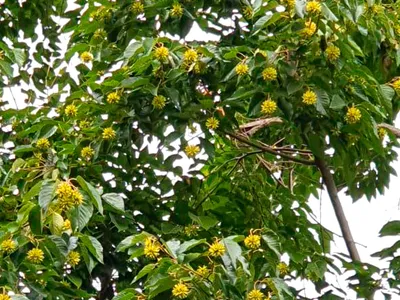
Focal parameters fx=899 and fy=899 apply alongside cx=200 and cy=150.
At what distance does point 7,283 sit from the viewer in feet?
8.38

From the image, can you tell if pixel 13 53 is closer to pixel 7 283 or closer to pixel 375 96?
pixel 7 283

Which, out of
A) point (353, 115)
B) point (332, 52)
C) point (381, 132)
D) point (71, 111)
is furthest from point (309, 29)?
point (71, 111)

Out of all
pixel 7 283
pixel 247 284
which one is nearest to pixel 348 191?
pixel 247 284

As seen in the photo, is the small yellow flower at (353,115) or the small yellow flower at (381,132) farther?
the small yellow flower at (381,132)

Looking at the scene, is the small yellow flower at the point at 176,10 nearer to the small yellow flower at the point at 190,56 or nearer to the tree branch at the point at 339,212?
the small yellow flower at the point at 190,56

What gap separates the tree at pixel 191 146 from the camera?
2.57m

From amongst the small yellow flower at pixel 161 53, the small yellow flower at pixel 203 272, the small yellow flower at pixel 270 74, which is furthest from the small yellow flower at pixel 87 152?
the small yellow flower at pixel 203 272

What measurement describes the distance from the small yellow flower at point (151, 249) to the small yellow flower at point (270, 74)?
0.67 m

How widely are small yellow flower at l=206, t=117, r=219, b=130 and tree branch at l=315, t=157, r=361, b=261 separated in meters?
0.44

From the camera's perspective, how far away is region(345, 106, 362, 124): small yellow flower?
292 cm

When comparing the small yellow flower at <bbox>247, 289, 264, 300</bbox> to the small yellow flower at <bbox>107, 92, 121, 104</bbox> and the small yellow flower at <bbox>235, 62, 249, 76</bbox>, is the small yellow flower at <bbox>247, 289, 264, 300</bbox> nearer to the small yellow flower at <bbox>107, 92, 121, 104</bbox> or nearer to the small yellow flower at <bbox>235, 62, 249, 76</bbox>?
the small yellow flower at <bbox>235, 62, 249, 76</bbox>

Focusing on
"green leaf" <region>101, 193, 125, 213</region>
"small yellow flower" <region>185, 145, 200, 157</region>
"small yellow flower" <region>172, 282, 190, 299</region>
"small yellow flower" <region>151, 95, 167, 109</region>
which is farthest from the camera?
"small yellow flower" <region>185, 145, 200, 157</region>

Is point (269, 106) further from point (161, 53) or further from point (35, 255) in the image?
point (35, 255)

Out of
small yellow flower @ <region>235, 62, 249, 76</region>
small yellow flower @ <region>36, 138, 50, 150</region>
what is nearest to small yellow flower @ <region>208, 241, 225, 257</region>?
small yellow flower @ <region>235, 62, 249, 76</region>
